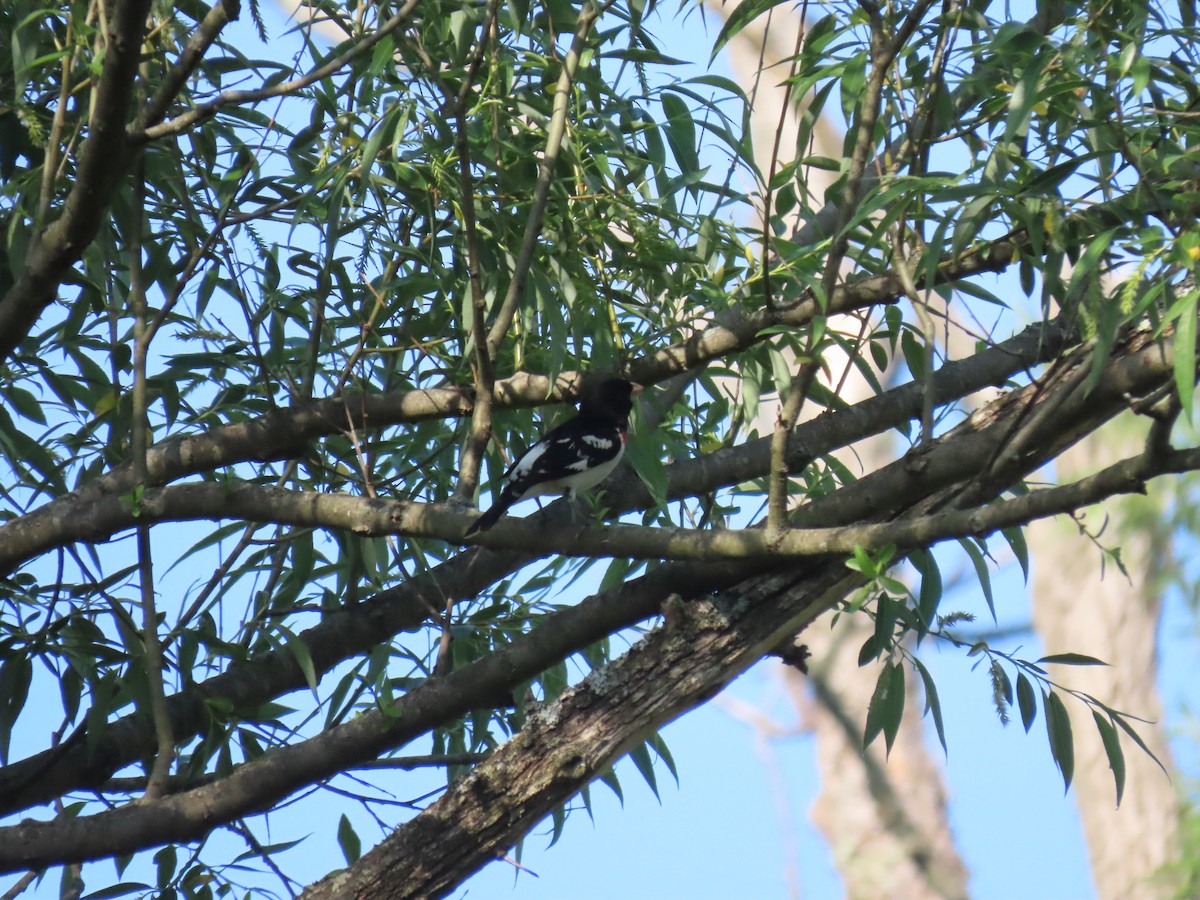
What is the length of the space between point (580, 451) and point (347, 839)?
1.16 meters

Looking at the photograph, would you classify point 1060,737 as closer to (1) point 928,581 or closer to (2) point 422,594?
(1) point 928,581

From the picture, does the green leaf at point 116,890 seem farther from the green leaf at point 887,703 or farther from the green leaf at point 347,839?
the green leaf at point 887,703

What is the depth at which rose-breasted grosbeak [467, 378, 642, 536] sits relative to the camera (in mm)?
2936

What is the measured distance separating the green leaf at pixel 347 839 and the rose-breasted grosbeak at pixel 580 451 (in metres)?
0.95

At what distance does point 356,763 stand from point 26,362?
1260 millimetres

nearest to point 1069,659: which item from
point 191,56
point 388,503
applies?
point 388,503

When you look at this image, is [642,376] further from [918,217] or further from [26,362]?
[26,362]

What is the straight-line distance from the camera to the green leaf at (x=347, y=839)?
→ 10.3ft

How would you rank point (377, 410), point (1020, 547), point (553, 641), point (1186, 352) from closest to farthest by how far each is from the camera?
point (1186, 352)
point (553, 641)
point (377, 410)
point (1020, 547)

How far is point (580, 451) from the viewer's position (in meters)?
3.26

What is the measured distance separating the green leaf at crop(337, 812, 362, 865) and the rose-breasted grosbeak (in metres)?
0.95

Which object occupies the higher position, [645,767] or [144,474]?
[144,474]

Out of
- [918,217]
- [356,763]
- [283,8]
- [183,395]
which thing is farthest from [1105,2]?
[283,8]

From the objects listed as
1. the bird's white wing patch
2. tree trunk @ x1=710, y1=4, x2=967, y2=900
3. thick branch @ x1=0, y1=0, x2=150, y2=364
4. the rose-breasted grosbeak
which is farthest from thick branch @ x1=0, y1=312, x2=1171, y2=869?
tree trunk @ x1=710, y1=4, x2=967, y2=900
